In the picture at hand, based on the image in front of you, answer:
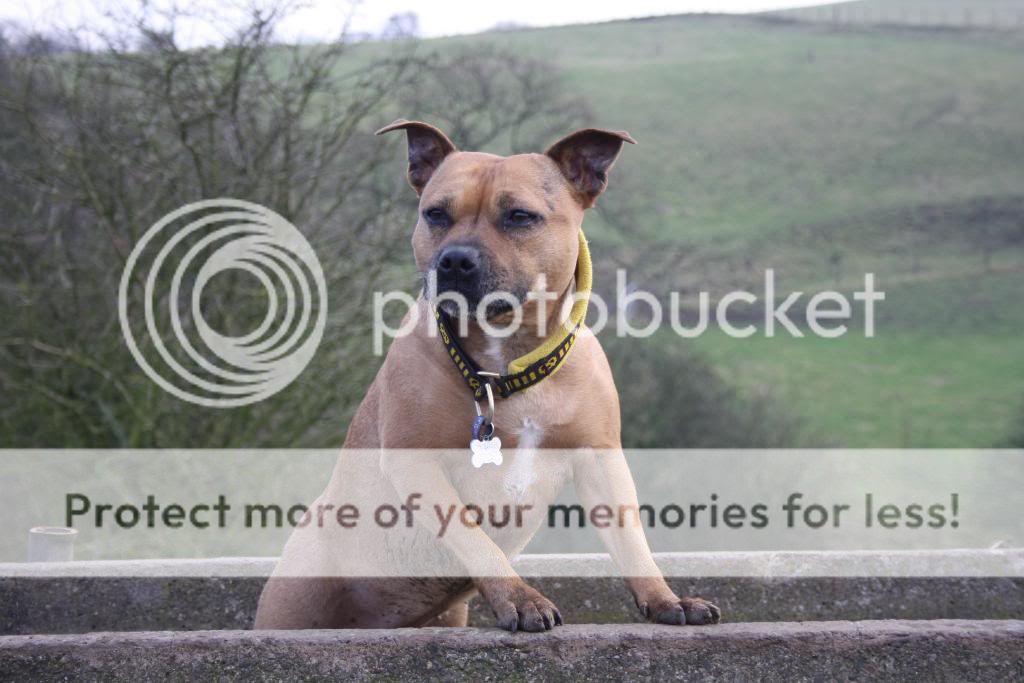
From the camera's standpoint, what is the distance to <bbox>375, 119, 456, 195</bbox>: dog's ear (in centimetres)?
385

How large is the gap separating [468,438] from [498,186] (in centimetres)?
80

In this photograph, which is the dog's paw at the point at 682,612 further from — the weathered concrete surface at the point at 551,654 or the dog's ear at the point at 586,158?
the dog's ear at the point at 586,158

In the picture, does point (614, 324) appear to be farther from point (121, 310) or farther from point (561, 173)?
point (561, 173)

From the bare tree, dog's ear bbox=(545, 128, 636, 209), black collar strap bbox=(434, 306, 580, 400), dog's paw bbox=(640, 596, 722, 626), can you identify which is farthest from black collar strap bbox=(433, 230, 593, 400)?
the bare tree

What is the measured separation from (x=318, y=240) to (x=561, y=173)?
7453 mm

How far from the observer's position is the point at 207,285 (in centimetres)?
1025

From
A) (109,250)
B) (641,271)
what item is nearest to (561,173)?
(109,250)

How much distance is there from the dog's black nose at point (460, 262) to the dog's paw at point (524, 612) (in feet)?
3.12

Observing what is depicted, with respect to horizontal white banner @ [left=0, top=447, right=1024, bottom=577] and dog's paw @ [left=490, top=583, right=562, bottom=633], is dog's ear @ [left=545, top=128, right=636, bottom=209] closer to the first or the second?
horizontal white banner @ [left=0, top=447, right=1024, bottom=577]

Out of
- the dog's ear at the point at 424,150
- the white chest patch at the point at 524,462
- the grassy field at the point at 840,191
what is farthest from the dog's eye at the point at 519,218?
the grassy field at the point at 840,191

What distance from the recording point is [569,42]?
26.7 m

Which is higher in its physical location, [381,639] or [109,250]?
[109,250]

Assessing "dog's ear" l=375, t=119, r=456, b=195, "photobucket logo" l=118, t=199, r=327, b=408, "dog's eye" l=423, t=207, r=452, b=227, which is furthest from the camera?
"photobucket logo" l=118, t=199, r=327, b=408

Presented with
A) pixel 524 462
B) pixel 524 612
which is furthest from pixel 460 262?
pixel 524 612
